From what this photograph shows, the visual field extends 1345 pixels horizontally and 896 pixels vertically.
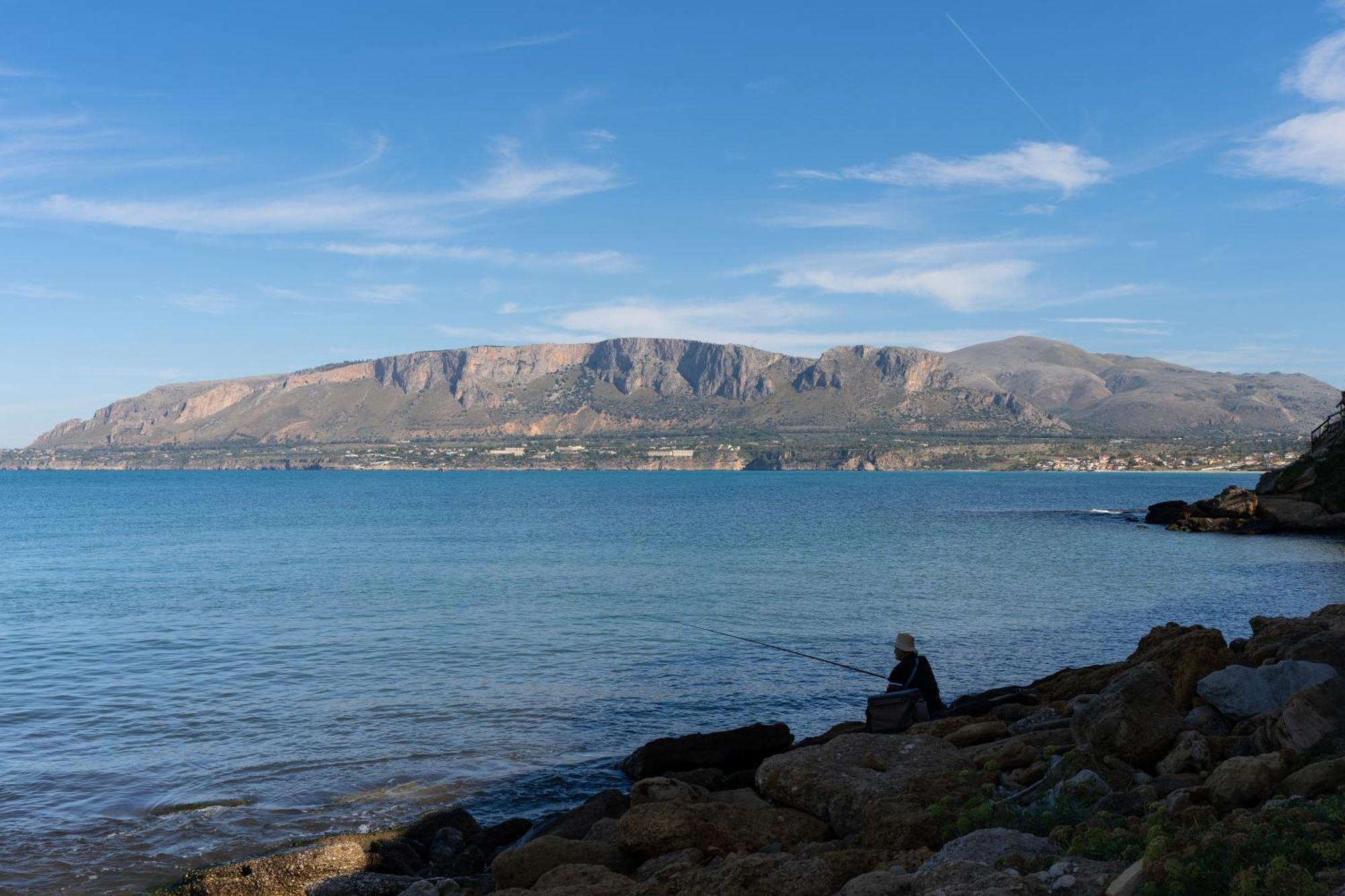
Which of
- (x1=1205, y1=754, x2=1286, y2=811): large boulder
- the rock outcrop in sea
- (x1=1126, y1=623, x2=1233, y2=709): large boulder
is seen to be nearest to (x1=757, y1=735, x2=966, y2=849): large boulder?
(x1=1205, y1=754, x2=1286, y2=811): large boulder

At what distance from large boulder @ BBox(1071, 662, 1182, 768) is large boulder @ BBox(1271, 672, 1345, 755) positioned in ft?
4.10

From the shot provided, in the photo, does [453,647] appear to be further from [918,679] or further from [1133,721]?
[1133,721]

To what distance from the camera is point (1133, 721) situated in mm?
11148

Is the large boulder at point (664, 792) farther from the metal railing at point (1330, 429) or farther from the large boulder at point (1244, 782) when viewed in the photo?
the metal railing at point (1330, 429)

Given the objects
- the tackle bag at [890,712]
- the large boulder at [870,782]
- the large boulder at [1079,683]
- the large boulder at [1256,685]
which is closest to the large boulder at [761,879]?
the large boulder at [870,782]

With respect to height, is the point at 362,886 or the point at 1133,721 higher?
the point at 1133,721

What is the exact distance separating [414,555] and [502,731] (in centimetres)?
3687

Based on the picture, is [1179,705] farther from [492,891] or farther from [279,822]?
[279,822]

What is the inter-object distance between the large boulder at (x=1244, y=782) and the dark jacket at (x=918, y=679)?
696 cm

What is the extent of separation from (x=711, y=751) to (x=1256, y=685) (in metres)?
7.67

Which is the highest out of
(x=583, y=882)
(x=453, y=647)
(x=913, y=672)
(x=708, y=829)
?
(x=913, y=672)

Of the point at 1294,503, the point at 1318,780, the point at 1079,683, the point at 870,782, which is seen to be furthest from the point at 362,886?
the point at 1294,503

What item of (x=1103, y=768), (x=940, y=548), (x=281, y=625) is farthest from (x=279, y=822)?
(x=940, y=548)

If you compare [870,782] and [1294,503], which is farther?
[1294,503]
